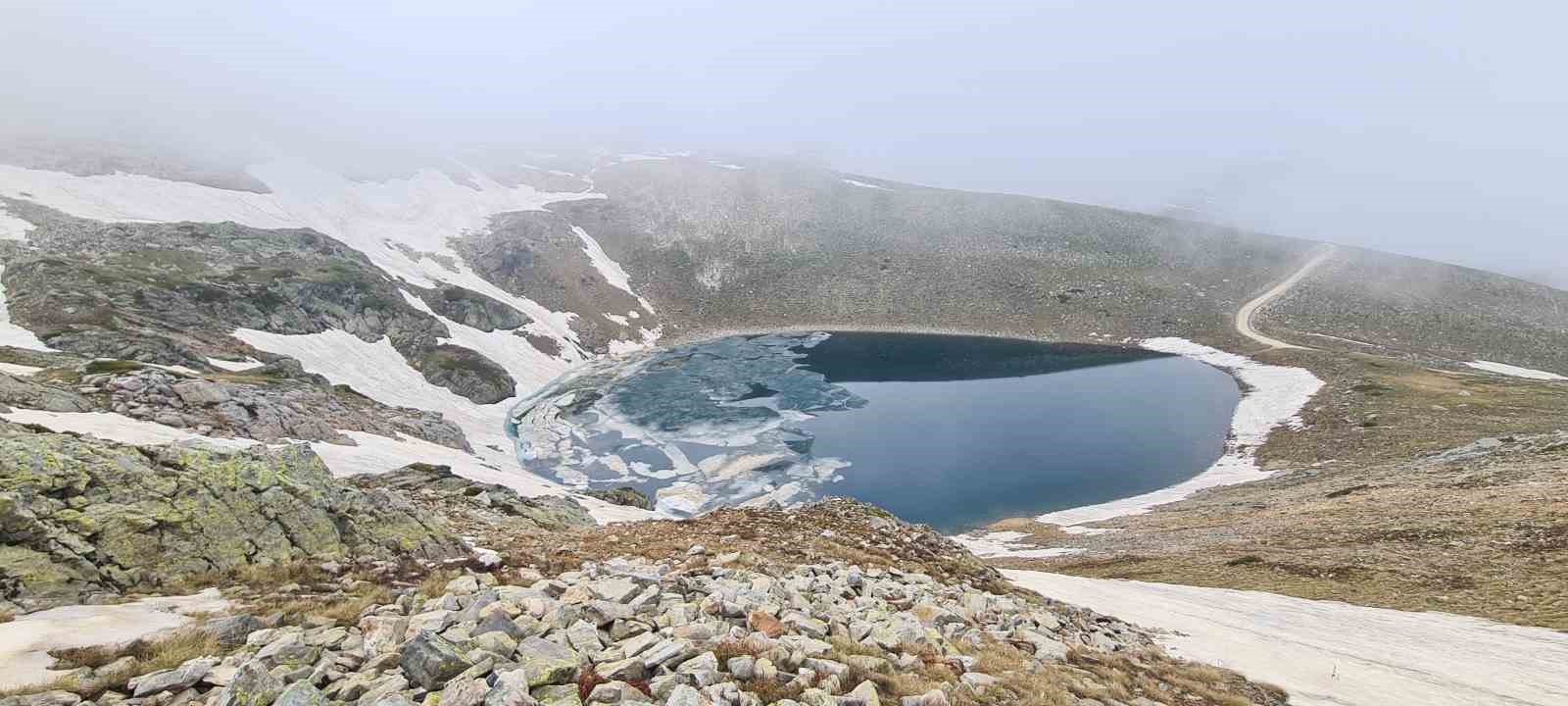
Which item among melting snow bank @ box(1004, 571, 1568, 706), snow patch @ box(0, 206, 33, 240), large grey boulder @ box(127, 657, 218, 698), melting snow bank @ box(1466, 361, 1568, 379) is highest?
melting snow bank @ box(1466, 361, 1568, 379)

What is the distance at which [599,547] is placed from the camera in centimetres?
1708

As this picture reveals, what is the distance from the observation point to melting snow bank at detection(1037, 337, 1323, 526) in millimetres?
45406

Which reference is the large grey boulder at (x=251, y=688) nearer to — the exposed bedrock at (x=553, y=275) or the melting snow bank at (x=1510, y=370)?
the exposed bedrock at (x=553, y=275)

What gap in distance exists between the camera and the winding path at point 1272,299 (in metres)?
97.2

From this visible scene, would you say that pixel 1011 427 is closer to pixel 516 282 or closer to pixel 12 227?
pixel 516 282

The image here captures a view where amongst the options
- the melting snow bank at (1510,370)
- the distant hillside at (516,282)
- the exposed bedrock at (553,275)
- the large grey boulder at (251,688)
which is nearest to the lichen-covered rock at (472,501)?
the distant hillside at (516,282)

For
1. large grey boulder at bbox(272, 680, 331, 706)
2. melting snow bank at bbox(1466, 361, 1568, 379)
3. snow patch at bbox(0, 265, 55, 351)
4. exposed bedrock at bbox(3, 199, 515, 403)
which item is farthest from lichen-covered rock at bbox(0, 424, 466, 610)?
melting snow bank at bbox(1466, 361, 1568, 379)

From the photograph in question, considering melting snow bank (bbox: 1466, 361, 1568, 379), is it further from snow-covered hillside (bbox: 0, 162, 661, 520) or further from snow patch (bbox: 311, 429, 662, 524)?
snow-covered hillside (bbox: 0, 162, 661, 520)

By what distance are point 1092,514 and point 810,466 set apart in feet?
74.5

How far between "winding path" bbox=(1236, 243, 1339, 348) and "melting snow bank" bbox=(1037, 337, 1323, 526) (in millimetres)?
8617

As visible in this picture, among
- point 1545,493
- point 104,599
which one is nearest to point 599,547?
point 104,599

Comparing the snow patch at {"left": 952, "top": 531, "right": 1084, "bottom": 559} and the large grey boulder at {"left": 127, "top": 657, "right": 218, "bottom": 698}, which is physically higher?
the large grey boulder at {"left": 127, "top": 657, "right": 218, "bottom": 698}

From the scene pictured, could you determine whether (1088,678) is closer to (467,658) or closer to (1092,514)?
(467,658)

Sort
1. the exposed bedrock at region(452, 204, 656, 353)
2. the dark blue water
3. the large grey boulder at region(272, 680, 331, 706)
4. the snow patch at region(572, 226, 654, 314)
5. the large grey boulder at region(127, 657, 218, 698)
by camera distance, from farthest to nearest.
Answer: the snow patch at region(572, 226, 654, 314), the exposed bedrock at region(452, 204, 656, 353), the dark blue water, the large grey boulder at region(127, 657, 218, 698), the large grey boulder at region(272, 680, 331, 706)
